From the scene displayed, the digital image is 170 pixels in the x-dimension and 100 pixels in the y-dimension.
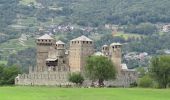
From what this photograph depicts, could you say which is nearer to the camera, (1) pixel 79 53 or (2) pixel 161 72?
(2) pixel 161 72

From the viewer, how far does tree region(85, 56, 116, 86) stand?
120m

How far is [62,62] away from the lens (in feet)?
433

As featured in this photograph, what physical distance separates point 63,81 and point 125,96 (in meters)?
43.7

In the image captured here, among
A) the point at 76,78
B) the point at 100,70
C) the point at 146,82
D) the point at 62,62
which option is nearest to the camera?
the point at 100,70

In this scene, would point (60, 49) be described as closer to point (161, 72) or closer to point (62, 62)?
point (62, 62)

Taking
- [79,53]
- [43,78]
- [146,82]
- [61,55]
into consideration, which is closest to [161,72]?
[146,82]

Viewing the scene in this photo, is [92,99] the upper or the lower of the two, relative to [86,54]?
lower

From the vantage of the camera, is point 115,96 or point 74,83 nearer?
point 115,96

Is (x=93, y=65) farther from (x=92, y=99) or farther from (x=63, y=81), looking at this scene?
(x=92, y=99)

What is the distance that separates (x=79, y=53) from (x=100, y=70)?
996cm

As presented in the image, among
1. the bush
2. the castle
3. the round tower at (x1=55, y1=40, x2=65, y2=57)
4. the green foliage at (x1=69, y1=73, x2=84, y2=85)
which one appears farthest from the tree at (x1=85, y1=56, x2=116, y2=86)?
the round tower at (x1=55, y1=40, x2=65, y2=57)

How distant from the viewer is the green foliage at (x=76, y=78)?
12219 centimetres

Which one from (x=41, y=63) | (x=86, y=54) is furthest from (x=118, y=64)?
(x=41, y=63)

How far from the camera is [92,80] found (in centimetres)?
12088
